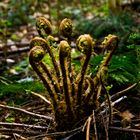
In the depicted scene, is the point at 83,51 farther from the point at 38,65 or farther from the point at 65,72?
the point at 38,65

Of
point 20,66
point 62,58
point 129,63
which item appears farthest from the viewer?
point 20,66

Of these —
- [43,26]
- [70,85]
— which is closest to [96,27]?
[43,26]

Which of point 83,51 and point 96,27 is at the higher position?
point 83,51

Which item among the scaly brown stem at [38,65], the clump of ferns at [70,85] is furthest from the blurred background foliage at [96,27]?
the scaly brown stem at [38,65]

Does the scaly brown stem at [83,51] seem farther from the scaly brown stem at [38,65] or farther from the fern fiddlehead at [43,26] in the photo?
the fern fiddlehead at [43,26]

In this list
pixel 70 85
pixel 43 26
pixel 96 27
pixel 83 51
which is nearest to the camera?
pixel 83 51

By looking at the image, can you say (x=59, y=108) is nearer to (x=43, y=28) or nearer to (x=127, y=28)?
(x=43, y=28)

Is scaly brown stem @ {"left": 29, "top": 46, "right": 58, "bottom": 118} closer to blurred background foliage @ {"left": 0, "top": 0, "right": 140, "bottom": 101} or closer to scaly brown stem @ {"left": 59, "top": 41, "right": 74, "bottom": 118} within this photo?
scaly brown stem @ {"left": 59, "top": 41, "right": 74, "bottom": 118}

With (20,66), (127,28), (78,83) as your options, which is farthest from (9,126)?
(127,28)
